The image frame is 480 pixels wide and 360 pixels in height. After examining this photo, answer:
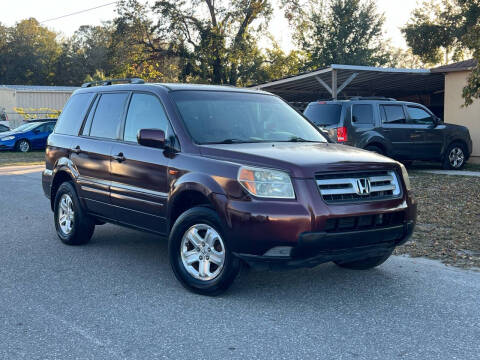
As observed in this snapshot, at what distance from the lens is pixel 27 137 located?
87.4 ft

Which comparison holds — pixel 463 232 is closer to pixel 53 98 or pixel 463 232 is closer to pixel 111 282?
pixel 111 282

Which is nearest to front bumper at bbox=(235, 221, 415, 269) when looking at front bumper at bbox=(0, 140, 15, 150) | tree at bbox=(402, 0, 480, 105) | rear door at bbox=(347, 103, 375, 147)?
rear door at bbox=(347, 103, 375, 147)

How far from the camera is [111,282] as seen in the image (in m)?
5.54

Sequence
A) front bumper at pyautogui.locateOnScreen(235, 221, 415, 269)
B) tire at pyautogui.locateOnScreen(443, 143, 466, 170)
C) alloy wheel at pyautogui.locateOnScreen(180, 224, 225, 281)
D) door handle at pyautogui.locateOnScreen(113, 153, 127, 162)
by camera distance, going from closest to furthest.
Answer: front bumper at pyautogui.locateOnScreen(235, 221, 415, 269) < alloy wheel at pyautogui.locateOnScreen(180, 224, 225, 281) < door handle at pyautogui.locateOnScreen(113, 153, 127, 162) < tire at pyautogui.locateOnScreen(443, 143, 466, 170)

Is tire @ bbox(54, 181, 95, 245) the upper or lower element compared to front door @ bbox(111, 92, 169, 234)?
lower

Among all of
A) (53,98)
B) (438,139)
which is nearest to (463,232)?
(438,139)

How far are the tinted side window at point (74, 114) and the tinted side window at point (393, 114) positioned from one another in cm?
906

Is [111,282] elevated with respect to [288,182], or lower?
lower

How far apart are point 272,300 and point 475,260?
9.04ft

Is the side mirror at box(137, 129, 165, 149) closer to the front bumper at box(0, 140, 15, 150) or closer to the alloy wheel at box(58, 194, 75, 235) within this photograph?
the alloy wheel at box(58, 194, 75, 235)

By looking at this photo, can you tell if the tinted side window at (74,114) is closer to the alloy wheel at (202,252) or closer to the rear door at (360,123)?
the alloy wheel at (202,252)

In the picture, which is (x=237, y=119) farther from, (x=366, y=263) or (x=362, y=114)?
(x=362, y=114)

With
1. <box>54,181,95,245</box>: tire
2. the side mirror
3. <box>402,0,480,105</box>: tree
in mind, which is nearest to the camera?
the side mirror

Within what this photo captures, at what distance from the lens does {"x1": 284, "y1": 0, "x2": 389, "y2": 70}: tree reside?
203 feet
